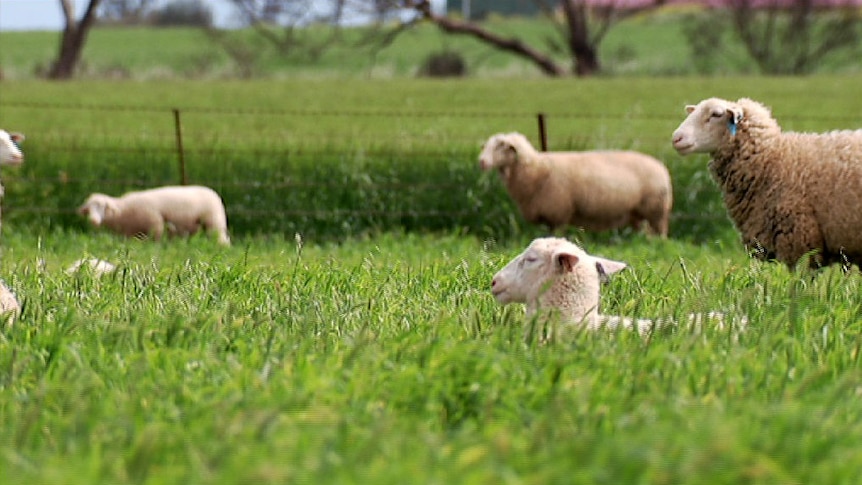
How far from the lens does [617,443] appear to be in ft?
9.86

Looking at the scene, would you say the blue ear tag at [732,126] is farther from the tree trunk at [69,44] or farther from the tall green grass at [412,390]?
the tree trunk at [69,44]

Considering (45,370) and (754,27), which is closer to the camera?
(45,370)

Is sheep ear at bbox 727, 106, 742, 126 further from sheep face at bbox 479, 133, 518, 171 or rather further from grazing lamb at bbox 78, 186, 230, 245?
grazing lamb at bbox 78, 186, 230, 245

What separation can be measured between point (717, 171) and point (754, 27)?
38317mm

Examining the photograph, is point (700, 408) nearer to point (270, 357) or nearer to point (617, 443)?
point (617, 443)

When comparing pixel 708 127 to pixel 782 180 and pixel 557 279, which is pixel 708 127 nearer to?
pixel 782 180

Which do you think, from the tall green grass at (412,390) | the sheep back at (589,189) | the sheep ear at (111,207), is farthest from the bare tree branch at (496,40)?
Result: the tall green grass at (412,390)

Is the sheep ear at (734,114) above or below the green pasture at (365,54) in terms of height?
above

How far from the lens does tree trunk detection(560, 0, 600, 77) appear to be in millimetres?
39188

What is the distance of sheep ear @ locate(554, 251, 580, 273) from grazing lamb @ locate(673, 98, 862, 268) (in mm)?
3075

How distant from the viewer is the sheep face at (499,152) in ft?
39.7

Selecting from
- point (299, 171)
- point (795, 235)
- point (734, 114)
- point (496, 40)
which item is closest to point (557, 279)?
point (795, 235)

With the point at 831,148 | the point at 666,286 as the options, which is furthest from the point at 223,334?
the point at 831,148

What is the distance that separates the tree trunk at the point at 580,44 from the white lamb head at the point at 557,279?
3478cm
